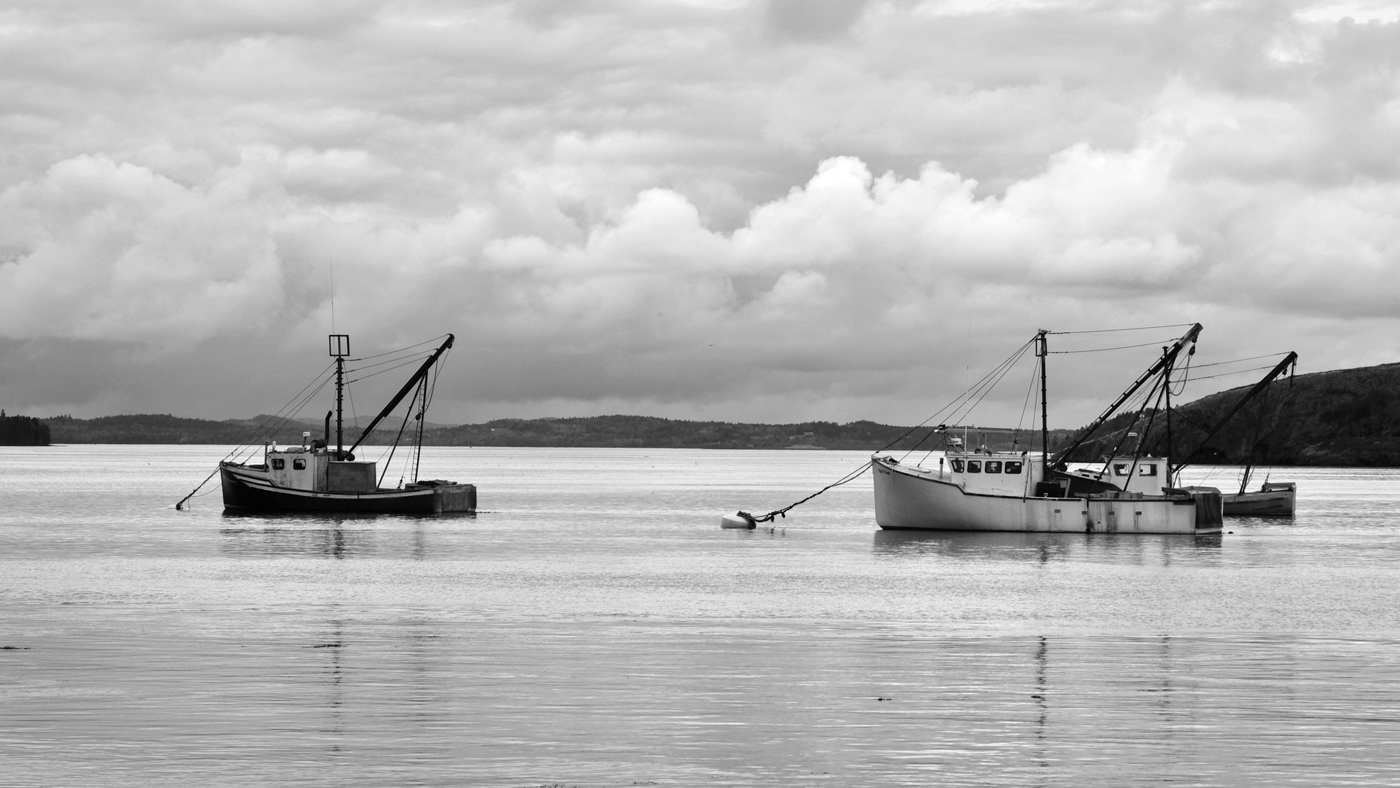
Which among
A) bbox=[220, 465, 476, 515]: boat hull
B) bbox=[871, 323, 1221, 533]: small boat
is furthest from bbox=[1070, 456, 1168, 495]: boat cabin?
bbox=[220, 465, 476, 515]: boat hull

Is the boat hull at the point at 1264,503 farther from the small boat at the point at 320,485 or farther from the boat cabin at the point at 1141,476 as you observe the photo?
the small boat at the point at 320,485

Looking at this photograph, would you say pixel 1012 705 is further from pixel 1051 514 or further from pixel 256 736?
pixel 1051 514

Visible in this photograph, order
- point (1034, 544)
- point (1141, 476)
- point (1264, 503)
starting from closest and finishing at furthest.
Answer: point (1034, 544) → point (1141, 476) → point (1264, 503)

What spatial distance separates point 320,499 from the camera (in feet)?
293

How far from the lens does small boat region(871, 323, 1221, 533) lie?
7438cm

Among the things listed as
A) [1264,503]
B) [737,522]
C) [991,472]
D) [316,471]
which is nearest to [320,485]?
[316,471]

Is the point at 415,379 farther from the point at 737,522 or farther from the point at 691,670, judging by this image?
the point at 691,670

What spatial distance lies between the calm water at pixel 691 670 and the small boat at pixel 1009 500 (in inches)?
479

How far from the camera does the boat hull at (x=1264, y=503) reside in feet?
357

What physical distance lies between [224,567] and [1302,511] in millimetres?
93326

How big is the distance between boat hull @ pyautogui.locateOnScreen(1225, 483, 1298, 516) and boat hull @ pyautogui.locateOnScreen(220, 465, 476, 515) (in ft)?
187

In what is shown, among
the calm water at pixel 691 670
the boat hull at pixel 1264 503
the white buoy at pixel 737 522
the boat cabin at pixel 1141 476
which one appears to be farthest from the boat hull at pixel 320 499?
the boat hull at pixel 1264 503

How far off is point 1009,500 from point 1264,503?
141 feet

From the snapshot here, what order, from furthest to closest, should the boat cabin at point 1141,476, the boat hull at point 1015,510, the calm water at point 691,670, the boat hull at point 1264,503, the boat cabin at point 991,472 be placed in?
1. the boat hull at point 1264,503
2. the boat cabin at point 1141,476
3. the boat hull at point 1015,510
4. the boat cabin at point 991,472
5. the calm water at point 691,670
